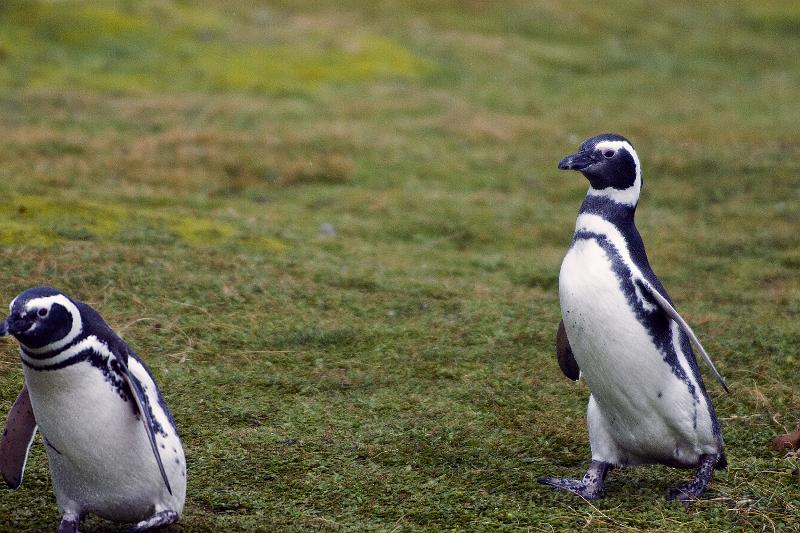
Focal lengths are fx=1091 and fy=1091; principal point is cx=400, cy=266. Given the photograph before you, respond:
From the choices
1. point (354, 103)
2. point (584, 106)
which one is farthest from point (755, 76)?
point (354, 103)

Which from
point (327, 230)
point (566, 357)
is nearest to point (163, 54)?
point (327, 230)

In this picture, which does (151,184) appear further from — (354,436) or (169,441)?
(169,441)

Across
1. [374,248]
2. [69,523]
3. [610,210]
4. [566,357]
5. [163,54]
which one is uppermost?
[610,210]

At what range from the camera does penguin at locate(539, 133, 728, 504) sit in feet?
16.5

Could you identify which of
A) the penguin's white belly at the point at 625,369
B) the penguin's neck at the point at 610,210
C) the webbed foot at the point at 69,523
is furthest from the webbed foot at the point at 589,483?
the webbed foot at the point at 69,523

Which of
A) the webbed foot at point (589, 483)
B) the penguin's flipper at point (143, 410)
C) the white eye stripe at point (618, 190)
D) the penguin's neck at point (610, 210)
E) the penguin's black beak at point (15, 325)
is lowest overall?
the webbed foot at point (589, 483)

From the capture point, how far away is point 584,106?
18.8m

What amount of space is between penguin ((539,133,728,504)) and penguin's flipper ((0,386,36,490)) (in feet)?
7.85

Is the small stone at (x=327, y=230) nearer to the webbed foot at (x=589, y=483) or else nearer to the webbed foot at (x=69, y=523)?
the webbed foot at (x=589, y=483)

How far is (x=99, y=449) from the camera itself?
4441 millimetres

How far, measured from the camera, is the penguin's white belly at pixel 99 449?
14.3 ft

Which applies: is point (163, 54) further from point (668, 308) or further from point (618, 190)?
point (668, 308)

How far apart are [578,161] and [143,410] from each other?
2.33 metres

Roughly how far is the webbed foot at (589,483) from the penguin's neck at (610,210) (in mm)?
1165
